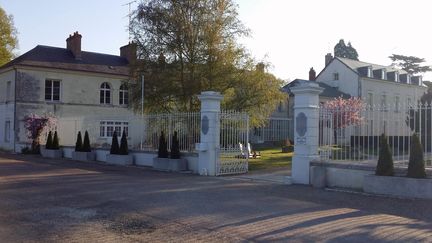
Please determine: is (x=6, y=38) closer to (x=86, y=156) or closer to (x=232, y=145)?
(x=86, y=156)

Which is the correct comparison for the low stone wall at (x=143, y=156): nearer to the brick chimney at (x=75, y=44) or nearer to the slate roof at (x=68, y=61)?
the slate roof at (x=68, y=61)

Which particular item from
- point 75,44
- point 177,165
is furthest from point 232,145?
point 75,44

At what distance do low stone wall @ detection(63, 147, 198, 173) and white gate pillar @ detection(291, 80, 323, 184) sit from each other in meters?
4.85

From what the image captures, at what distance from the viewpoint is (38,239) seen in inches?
289

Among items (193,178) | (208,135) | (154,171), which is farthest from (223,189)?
(154,171)

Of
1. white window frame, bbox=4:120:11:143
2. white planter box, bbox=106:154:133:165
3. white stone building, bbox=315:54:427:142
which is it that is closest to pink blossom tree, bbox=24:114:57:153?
white window frame, bbox=4:120:11:143

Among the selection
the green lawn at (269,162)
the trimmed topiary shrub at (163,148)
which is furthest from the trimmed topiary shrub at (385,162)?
the trimmed topiary shrub at (163,148)

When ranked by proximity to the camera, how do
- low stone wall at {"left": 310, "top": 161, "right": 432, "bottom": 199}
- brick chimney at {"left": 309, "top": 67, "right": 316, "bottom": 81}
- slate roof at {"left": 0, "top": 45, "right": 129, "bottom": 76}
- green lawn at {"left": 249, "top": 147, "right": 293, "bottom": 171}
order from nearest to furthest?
low stone wall at {"left": 310, "top": 161, "right": 432, "bottom": 199}, green lawn at {"left": 249, "top": 147, "right": 293, "bottom": 171}, slate roof at {"left": 0, "top": 45, "right": 129, "bottom": 76}, brick chimney at {"left": 309, "top": 67, "right": 316, "bottom": 81}

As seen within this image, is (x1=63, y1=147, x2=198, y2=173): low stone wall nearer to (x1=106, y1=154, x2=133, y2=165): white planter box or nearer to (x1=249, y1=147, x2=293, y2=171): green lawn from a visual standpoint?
(x1=106, y1=154, x2=133, y2=165): white planter box

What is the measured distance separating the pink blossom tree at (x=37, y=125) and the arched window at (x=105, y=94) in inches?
334

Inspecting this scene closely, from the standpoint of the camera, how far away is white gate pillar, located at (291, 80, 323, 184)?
1459cm

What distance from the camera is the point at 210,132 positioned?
17.4m

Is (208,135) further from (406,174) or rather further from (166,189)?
(406,174)

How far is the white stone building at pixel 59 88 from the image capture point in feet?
114
